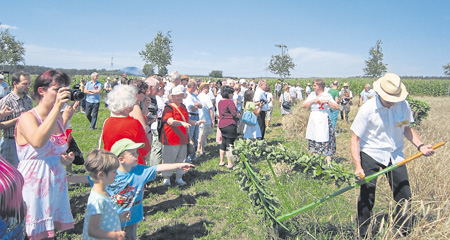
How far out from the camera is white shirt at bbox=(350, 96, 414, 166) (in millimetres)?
3375

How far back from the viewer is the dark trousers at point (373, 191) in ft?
11.0

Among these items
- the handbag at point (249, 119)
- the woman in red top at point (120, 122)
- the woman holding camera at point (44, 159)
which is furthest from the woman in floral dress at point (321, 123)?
the woman holding camera at point (44, 159)

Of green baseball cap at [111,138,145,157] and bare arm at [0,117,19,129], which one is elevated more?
green baseball cap at [111,138,145,157]

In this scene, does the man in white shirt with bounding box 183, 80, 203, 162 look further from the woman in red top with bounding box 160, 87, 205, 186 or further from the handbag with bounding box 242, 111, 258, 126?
the woman in red top with bounding box 160, 87, 205, 186

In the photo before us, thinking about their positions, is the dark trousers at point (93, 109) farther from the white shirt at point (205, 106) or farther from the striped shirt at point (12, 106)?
the striped shirt at point (12, 106)

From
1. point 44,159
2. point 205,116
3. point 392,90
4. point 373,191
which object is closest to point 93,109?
point 205,116

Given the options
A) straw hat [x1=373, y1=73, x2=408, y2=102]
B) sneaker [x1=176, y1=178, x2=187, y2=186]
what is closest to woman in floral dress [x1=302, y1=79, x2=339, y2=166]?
straw hat [x1=373, y1=73, x2=408, y2=102]

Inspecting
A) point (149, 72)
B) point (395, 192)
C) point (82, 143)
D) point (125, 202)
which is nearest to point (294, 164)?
point (395, 192)

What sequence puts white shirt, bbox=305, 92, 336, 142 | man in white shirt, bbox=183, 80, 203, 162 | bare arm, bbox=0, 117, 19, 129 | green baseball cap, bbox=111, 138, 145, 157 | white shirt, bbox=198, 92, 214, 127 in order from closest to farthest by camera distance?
green baseball cap, bbox=111, 138, 145, 157 < bare arm, bbox=0, 117, 19, 129 < white shirt, bbox=305, 92, 336, 142 < man in white shirt, bbox=183, 80, 203, 162 < white shirt, bbox=198, 92, 214, 127

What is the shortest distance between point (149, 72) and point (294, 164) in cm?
3190

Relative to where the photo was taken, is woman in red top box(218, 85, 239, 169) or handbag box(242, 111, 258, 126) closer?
woman in red top box(218, 85, 239, 169)

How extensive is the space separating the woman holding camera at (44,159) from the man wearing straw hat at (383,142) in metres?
3.01

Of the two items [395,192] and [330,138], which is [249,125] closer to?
[330,138]

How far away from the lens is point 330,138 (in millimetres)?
6324
